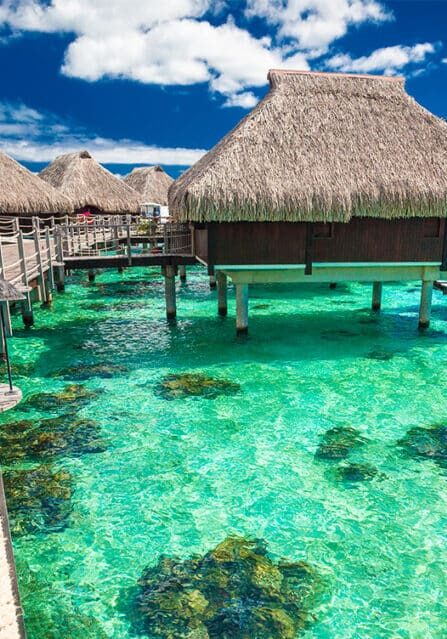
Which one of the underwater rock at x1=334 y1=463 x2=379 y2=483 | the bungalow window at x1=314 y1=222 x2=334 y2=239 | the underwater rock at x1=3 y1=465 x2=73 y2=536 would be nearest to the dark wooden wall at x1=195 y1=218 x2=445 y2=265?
the bungalow window at x1=314 y1=222 x2=334 y2=239

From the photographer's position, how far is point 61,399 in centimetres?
1003

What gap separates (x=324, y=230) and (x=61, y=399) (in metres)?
8.03

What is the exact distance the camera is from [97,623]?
4.75 meters

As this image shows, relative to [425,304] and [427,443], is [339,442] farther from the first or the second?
[425,304]

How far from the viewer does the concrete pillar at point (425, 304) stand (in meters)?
14.2

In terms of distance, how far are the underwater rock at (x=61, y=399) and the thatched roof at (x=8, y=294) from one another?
348 centimetres

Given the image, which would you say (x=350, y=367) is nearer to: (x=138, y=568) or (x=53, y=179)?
(x=138, y=568)

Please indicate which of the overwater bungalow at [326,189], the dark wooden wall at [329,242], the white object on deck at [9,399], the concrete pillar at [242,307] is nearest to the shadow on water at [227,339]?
the concrete pillar at [242,307]

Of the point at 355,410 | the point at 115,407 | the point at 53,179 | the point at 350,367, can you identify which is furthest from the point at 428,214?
the point at 53,179

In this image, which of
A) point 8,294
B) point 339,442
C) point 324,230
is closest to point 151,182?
point 324,230

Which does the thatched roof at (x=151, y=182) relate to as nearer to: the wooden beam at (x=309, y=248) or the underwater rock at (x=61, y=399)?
the wooden beam at (x=309, y=248)

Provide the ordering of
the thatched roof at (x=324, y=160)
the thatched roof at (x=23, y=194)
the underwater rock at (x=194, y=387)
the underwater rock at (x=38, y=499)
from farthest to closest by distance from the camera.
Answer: the thatched roof at (x=23, y=194) < the thatched roof at (x=324, y=160) < the underwater rock at (x=194, y=387) < the underwater rock at (x=38, y=499)

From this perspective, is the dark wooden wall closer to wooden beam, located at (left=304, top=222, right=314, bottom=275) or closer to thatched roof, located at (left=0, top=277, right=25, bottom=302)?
wooden beam, located at (left=304, top=222, right=314, bottom=275)

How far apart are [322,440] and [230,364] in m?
4.32
